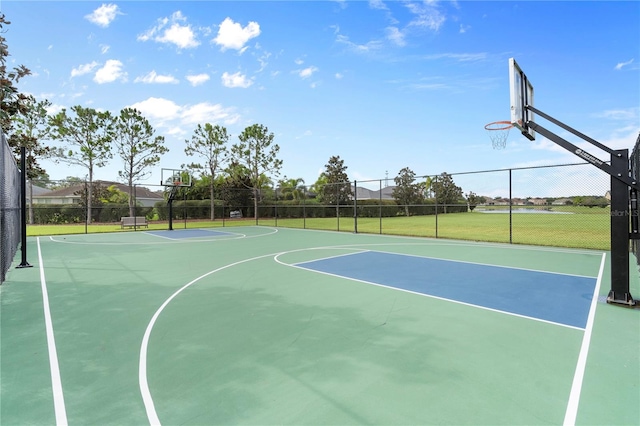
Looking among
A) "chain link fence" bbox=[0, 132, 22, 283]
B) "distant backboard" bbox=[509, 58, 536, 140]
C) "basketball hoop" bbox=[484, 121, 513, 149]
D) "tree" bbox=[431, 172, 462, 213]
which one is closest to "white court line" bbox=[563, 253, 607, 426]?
"distant backboard" bbox=[509, 58, 536, 140]

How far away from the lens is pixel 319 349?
11.3ft

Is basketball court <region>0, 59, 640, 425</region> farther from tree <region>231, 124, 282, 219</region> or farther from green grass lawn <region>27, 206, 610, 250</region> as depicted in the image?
tree <region>231, 124, 282, 219</region>

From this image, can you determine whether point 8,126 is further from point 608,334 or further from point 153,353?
point 608,334

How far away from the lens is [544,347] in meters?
3.49

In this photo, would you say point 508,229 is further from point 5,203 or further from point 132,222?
point 132,222

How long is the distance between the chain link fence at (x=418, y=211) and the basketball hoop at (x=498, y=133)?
13.4 feet

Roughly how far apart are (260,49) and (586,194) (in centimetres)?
1438

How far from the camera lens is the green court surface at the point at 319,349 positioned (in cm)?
244

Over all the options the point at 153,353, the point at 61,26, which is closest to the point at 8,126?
the point at 61,26

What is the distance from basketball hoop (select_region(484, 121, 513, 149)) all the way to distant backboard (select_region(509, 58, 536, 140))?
1.14 m

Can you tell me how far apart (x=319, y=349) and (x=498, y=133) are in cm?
725

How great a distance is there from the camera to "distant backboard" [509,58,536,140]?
19.6 ft

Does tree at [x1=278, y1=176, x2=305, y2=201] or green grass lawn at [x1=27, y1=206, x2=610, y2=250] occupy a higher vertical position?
tree at [x1=278, y1=176, x2=305, y2=201]

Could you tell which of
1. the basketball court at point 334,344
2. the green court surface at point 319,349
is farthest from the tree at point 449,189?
the green court surface at point 319,349
